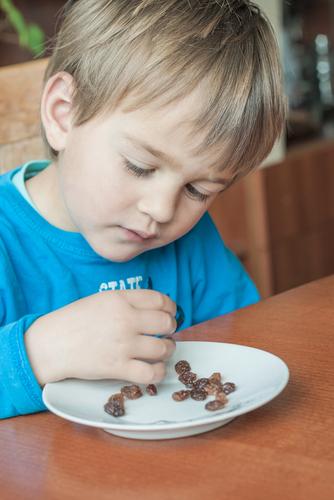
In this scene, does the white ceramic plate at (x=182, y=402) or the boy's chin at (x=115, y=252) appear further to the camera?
the boy's chin at (x=115, y=252)

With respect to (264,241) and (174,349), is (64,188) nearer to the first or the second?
(174,349)

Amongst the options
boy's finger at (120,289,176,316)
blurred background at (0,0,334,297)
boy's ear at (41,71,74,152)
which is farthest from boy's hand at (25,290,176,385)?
blurred background at (0,0,334,297)

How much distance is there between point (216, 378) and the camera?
80 cm

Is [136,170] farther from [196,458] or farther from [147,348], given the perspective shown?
[196,458]

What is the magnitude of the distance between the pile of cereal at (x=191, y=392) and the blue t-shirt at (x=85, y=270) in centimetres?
13

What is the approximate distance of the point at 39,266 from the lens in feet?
3.73

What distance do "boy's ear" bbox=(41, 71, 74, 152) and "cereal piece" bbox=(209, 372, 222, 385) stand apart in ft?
1.31

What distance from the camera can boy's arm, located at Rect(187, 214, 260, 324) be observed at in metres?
1.31

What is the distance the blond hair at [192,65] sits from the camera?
0.97m

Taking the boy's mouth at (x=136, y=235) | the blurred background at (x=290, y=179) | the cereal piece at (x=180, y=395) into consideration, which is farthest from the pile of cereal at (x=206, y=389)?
the blurred background at (x=290, y=179)

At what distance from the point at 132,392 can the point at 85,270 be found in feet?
1.38

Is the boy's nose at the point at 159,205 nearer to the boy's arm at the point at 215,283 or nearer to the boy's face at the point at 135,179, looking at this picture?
the boy's face at the point at 135,179

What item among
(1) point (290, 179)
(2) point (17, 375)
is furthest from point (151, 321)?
(1) point (290, 179)

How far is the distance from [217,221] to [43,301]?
5.63ft
